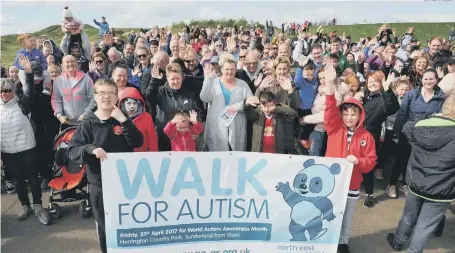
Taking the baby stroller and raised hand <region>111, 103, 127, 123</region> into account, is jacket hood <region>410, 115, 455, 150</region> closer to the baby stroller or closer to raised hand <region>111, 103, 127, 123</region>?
raised hand <region>111, 103, 127, 123</region>

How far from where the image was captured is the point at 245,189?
368 centimetres

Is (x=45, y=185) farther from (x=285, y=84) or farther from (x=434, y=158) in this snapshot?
(x=434, y=158)

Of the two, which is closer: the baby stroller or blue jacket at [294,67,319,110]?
the baby stroller

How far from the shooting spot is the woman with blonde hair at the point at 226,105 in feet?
14.8

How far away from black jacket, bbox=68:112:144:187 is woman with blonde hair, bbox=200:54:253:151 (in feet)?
4.12

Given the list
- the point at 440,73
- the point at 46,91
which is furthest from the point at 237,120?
the point at 440,73

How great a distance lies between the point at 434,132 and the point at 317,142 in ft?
5.82

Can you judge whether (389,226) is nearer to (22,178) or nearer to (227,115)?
(227,115)

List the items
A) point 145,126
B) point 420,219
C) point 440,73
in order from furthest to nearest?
1. point 440,73
2. point 145,126
3. point 420,219

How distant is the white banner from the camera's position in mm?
3527

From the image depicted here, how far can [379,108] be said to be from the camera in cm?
488

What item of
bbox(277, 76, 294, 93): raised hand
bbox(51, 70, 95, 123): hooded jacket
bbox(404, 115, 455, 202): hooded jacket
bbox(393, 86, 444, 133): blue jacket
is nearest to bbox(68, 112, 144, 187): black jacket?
bbox(51, 70, 95, 123): hooded jacket

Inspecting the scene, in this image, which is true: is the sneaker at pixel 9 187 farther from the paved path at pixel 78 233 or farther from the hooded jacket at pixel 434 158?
the hooded jacket at pixel 434 158

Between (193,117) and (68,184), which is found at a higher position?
(193,117)
